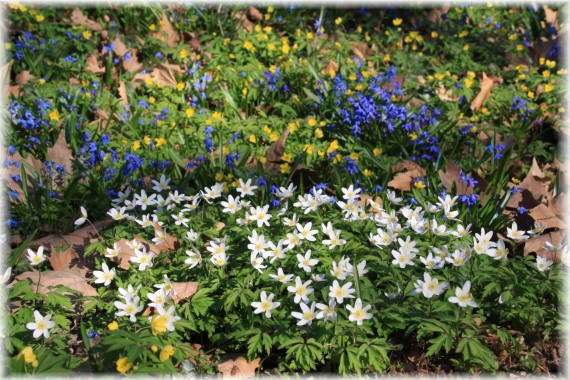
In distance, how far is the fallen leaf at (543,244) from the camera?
3115 millimetres

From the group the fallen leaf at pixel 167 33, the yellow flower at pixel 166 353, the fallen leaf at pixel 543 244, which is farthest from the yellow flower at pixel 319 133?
the yellow flower at pixel 166 353

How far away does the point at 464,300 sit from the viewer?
2646mm

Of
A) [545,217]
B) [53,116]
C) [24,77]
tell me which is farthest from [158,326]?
[24,77]

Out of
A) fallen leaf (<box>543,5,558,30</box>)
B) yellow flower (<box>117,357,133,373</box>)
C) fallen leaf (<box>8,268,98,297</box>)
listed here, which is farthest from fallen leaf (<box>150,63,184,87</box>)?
fallen leaf (<box>543,5,558,30</box>)

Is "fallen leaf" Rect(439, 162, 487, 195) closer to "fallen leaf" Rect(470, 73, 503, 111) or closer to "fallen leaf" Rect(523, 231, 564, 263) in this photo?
"fallen leaf" Rect(523, 231, 564, 263)

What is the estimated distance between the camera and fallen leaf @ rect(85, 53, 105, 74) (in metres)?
4.95

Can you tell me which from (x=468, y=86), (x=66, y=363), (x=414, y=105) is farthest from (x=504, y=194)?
(x=66, y=363)

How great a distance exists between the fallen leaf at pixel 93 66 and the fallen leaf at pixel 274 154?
69.0 inches

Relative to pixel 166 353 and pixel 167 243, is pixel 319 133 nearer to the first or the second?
pixel 167 243

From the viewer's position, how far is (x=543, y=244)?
3.18m

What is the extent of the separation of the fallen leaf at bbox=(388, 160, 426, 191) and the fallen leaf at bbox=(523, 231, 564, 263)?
2.65 feet

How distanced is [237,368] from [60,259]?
1139 mm

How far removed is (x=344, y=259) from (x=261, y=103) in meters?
2.14

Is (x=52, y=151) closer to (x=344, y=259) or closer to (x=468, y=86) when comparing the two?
(x=344, y=259)
